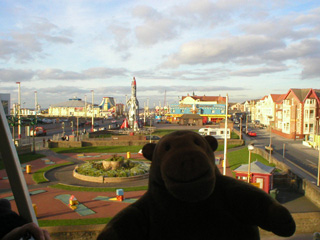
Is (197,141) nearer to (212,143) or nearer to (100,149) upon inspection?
(212,143)

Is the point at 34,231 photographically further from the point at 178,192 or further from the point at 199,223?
the point at 199,223

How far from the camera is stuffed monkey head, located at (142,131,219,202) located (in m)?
2.69

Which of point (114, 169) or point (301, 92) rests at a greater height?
point (301, 92)

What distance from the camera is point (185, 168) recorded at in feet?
8.89

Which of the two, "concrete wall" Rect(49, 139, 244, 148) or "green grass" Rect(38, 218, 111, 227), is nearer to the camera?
"green grass" Rect(38, 218, 111, 227)

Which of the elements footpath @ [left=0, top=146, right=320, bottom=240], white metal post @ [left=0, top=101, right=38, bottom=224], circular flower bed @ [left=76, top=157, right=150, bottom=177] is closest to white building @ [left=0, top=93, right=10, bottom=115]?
footpath @ [left=0, top=146, right=320, bottom=240]

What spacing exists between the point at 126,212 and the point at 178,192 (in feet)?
2.08

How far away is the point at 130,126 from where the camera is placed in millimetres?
45625

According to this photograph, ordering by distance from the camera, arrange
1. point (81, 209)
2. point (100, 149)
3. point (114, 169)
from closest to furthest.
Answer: point (81, 209)
point (114, 169)
point (100, 149)

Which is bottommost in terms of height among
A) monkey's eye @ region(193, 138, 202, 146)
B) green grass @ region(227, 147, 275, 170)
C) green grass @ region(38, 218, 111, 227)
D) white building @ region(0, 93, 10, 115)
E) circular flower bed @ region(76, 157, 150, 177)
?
green grass @ region(38, 218, 111, 227)

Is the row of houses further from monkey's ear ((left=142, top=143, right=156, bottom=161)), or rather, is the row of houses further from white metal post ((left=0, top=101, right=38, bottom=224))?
white metal post ((left=0, top=101, right=38, bottom=224))

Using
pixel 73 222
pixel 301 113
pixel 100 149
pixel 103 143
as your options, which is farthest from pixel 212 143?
pixel 301 113

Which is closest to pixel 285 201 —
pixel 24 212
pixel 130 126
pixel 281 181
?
pixel 281 181

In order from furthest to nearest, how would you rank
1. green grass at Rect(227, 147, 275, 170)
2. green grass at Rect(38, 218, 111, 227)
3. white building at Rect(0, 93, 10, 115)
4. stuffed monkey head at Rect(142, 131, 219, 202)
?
white building at Rect(0, 93, 10, 115)
green grass at Rect(227, 147, 275, 170)
green grass at Rect(38, 218, 111, 227)
stuffed monkey head at Rect(142, 131, 219, 202)
